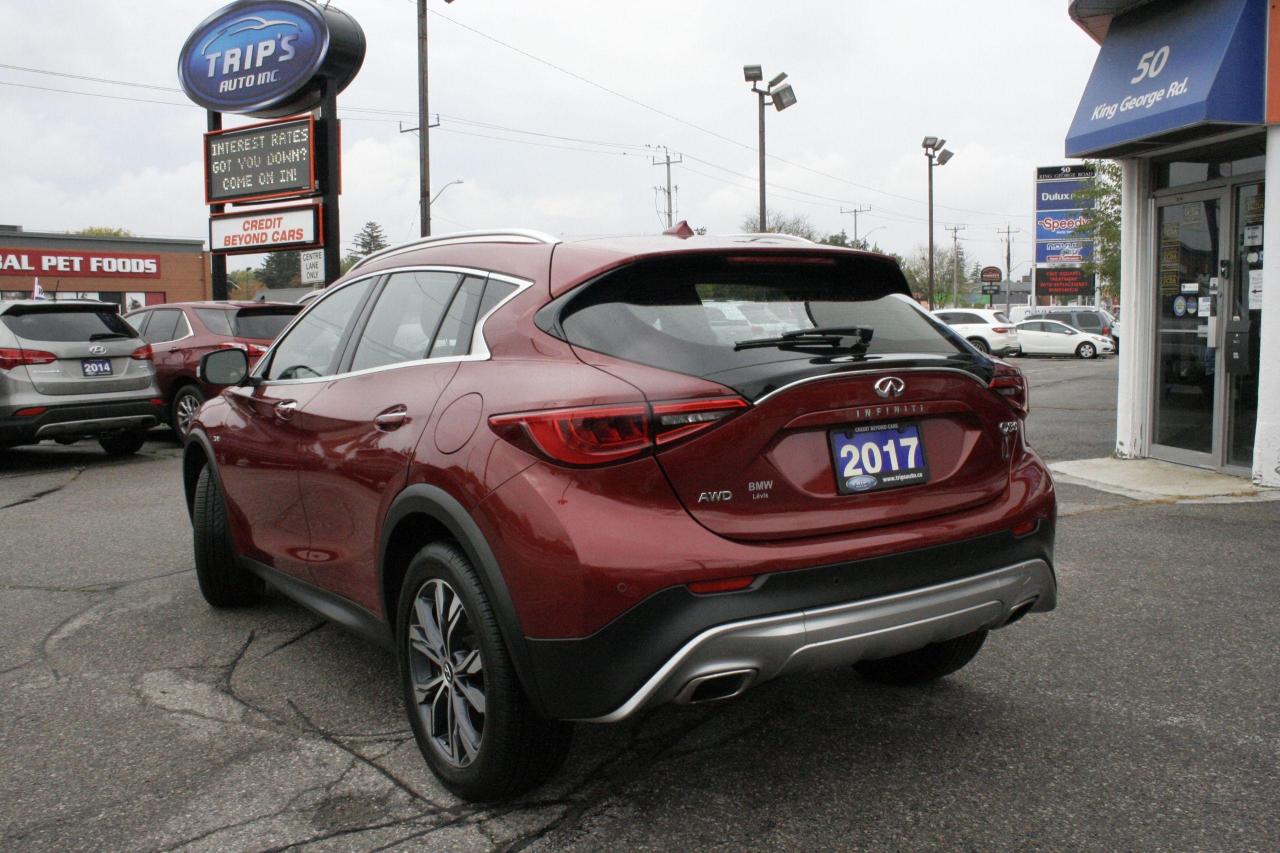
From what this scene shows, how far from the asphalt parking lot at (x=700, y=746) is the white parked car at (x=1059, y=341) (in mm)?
31277

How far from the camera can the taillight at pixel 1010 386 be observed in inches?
132

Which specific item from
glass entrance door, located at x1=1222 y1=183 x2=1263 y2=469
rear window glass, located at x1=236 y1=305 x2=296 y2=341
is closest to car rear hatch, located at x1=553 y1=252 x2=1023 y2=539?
glass entrance door, located at x1=1222 y1=183 x2=1263 y2=469

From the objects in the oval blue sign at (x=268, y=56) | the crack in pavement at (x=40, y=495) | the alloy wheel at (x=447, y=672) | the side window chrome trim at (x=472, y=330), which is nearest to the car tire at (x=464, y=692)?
the alloy wheel at (x=447, y=672)

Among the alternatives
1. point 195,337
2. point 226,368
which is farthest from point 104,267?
point 226,368

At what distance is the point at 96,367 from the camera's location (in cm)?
1088

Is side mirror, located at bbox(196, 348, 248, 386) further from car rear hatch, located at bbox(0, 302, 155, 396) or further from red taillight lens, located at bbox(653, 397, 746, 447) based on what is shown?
car rear hatch, located at bbox(0, 302, 155, 396)

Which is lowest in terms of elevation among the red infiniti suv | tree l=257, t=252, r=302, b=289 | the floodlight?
the red infiniti suv

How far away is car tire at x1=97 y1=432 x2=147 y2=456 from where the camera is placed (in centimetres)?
1192

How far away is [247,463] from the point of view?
4613 mm

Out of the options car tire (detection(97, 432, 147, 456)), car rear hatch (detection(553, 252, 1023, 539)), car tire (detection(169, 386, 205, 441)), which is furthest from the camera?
car tire (detection(169, 386, 205, 441))

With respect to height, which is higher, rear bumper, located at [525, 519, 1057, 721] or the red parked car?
the red parked car

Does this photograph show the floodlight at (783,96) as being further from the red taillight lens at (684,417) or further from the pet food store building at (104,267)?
the pet food store building at (104,267)

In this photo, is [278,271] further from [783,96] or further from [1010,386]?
[1010,386]

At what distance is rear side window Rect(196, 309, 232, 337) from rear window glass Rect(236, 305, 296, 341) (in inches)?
4.1
